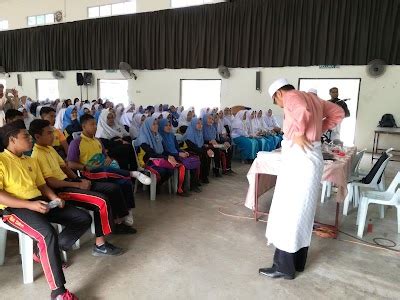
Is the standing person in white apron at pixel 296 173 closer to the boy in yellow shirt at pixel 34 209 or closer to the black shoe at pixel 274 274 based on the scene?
the black shoe at pixel 274 274

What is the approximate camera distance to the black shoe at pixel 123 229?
277 cm

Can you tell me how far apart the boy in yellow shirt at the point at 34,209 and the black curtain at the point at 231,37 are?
784 centimetres

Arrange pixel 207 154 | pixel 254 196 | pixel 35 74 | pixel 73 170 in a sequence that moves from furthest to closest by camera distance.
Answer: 1. pixel 35 74
2. pixel 207 154
3. pixel 254 196
4. pixel 73 170

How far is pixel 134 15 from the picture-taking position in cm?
1084

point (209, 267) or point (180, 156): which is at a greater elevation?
point (180, 156)

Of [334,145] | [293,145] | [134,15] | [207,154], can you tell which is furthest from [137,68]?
[293,145]

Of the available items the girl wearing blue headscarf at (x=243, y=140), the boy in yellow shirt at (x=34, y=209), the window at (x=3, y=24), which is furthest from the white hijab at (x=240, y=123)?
the window at (x=3, y=24)

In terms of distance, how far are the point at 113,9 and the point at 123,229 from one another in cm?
1065

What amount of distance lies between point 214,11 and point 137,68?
338cm

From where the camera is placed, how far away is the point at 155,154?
3797 mm

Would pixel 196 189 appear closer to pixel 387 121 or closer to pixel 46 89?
pixel 387 121

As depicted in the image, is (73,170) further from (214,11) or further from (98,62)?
(98,62)

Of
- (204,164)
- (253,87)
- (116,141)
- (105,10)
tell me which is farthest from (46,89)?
(204,164)

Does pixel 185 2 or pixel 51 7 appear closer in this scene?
pixel 185 2
